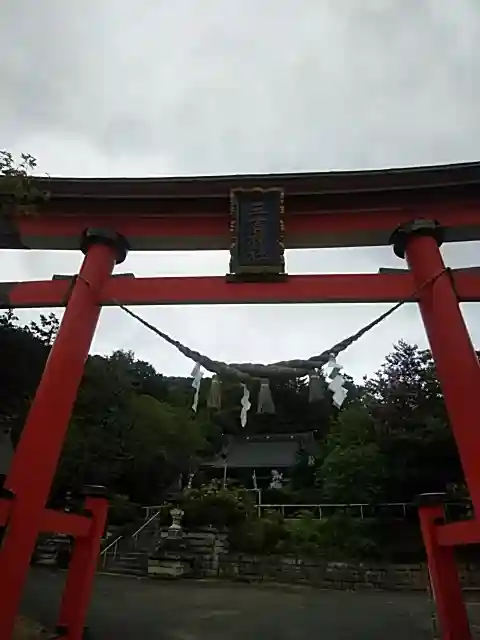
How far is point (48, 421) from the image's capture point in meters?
4.46

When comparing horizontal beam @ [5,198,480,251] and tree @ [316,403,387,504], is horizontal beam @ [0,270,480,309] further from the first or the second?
tree @ [316,403,387,504]

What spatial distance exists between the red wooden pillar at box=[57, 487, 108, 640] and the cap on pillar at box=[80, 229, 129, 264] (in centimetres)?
245

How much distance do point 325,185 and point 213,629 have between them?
5.59 meters

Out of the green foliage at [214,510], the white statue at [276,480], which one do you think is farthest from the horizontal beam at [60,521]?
the white statue at [276,480]

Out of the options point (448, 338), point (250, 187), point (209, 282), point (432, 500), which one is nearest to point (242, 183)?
point (250, 187)

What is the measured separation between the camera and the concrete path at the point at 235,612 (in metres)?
6.34

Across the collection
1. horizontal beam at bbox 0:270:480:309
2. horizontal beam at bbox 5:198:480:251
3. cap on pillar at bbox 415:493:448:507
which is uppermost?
horizontal beam at bbox 5:198:480:251

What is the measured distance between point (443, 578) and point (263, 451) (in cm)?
2315

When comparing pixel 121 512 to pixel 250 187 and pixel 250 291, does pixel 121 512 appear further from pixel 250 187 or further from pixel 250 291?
pixel 250 187

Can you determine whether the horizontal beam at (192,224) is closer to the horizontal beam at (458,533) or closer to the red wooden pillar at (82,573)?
the red wooden pillar at (82,573)

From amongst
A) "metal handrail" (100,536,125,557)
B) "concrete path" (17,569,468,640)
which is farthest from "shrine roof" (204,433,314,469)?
"concrete path" (17,569,468,640)

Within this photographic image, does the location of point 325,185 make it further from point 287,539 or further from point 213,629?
point 287,539

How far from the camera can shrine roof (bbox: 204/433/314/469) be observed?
26.3 m

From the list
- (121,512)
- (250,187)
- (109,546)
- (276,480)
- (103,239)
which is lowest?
(109,546)
